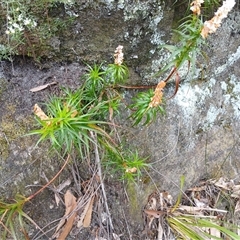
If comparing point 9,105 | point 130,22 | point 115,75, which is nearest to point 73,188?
point 9,105

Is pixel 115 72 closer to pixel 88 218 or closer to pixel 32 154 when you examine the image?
pixel 32 154

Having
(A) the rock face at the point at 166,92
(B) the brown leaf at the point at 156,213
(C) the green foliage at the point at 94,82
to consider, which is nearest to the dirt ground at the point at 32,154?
(A) the rock face at the point at 166,92

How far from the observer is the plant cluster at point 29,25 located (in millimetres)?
1312

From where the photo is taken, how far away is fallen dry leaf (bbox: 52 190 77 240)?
5.13ft

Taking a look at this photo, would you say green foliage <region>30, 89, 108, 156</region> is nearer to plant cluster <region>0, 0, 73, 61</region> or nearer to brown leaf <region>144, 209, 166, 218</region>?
plant cluster <region>0, 0, 73, 61</region>

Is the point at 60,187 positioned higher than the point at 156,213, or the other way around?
the point at 60,187

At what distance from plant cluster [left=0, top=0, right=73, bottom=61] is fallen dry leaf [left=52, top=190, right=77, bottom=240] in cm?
64

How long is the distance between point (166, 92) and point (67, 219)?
0.74 metres

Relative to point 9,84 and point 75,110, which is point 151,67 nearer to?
point 75,110

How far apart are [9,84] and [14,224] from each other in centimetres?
58

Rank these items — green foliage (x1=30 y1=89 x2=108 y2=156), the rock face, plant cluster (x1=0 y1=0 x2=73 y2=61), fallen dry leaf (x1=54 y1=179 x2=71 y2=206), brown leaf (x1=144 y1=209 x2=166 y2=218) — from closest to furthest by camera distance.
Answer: green foliage (x1=30 y1=89 x2=108 y2=156)
plant cluster (x1=0 y1=0 x2=73 y2=61)
the rock face
fallen dry leaf (x1=54 y1=179 x2=71 y2=206)
brown leaf (x1=144 y1=209 x2=166 y2=218)

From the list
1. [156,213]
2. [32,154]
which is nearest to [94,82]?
[32,154]

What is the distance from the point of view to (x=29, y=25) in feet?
4.42

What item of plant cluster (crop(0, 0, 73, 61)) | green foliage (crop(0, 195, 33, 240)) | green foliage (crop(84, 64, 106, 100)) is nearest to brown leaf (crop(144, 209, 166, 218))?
green foliage (crop(0, 195, 33, 240))
